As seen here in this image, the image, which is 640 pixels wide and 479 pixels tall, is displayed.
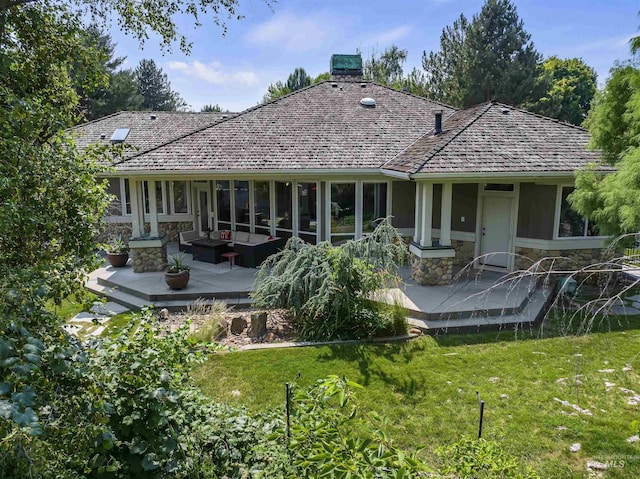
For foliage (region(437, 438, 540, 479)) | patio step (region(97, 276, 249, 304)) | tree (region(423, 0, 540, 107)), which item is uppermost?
tree (region(423, 0, 540, 107))

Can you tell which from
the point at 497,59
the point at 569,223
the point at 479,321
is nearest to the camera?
the point at 479,321

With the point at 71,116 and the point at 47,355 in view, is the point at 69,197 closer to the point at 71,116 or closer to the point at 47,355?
the point at 71,116

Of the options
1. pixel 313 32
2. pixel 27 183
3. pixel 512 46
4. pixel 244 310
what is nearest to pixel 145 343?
pixel 27 183

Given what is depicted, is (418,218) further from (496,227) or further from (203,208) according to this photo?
(203,208)

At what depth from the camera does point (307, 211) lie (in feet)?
46.3

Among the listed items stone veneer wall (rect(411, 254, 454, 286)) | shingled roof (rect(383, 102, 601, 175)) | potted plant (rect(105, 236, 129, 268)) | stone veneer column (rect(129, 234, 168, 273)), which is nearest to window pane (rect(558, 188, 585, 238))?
shingled roof (rect(383, 102, 601, 175))

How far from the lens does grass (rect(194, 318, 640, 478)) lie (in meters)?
5.11

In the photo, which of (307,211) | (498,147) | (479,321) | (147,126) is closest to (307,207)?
(307,211)

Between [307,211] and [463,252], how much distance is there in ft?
17.0

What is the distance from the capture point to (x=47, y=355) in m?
2.21

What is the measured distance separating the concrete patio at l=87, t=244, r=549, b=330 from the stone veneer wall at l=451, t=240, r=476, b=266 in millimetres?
715

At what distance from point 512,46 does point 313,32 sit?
25.8 meters

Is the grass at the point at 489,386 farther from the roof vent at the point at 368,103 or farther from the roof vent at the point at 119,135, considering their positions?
the roof vent at the point at 119,135

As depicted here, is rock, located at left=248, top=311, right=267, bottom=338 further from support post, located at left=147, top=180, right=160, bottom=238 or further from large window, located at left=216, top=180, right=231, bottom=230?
large window, located at left=216, top=180, right=231, bottom=230
